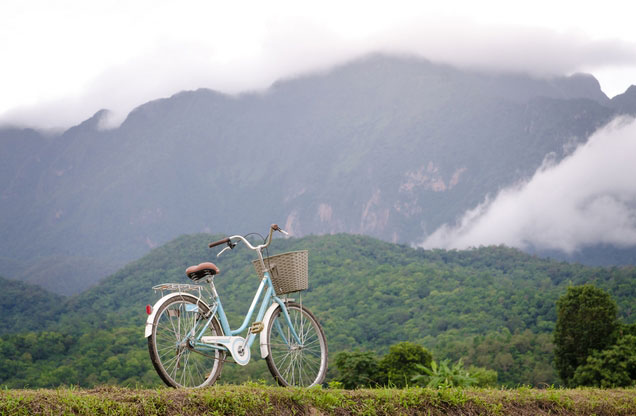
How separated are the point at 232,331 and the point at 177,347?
0.61 m

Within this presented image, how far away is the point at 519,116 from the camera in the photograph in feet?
633

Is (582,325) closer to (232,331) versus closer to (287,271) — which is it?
(287,271)

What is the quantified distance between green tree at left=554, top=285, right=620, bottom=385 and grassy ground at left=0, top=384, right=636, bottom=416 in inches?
935

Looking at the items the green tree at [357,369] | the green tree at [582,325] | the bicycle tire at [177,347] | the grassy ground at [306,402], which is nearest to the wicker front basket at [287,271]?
the bicycle tire at [177,347]

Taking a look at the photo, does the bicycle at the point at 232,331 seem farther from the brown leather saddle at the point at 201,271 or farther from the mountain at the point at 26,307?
the mountain at the point at 26,307

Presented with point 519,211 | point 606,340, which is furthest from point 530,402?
point 519,211

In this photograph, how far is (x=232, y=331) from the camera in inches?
225

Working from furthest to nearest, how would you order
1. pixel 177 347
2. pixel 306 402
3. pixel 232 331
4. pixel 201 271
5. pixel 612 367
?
pixel 612 367, pixel 232 331, pixel 201 271, pixel 177 347, pixel 306 402

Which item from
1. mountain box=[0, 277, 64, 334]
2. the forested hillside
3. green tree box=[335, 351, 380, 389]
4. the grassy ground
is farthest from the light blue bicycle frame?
mountain box=[0, 277, 64, 334]

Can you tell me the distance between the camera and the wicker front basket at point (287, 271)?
604cm

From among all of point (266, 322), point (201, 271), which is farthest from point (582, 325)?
point (201, 271)

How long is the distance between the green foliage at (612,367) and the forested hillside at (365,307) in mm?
14719

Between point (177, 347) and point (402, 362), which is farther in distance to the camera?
point (402, 362)

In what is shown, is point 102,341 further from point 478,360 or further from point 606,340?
point 606,340
